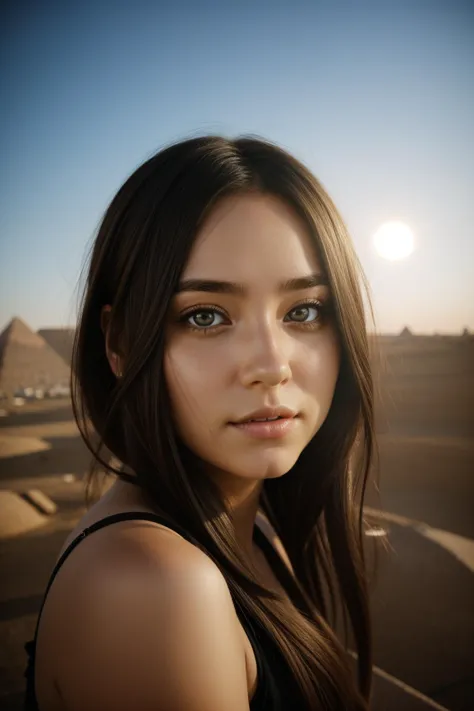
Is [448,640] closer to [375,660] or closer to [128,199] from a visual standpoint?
[375,660]

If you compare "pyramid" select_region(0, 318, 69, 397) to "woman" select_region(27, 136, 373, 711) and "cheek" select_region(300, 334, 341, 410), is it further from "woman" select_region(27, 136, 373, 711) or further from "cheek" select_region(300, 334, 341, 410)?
"cheek" select_region(300, 334, 341, 410)

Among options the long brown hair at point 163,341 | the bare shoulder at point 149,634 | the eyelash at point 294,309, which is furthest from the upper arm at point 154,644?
the eyelash at point 294,309

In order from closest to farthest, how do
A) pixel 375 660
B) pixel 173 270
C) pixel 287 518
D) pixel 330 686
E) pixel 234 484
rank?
pixel 173 270, pixel 330 686, pixel 234 484, pixel 287 518, pixel 375 660

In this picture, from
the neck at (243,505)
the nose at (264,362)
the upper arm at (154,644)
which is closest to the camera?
the upper arm at (154,644)

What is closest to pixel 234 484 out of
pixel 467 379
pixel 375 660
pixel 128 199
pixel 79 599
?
pixel 79 599

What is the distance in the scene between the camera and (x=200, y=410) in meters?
1.07

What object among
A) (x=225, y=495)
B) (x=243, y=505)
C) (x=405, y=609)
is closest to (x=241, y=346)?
(x=225, y=495)

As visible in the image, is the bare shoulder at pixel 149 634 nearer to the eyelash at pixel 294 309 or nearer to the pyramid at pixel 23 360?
the eyelash at pixel 294 309

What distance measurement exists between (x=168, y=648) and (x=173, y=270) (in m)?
0.73

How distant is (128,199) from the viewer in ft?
3.93

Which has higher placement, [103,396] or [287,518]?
[103,396]

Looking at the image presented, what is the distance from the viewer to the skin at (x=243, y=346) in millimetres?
1050

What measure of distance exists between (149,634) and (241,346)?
575mm

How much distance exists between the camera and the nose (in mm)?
1030
